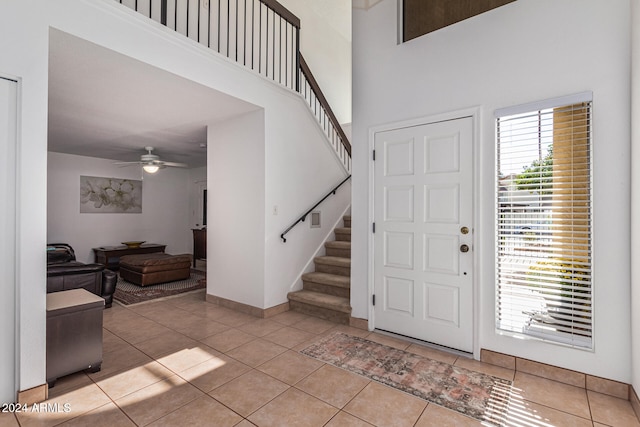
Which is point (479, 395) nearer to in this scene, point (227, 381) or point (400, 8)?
point (227, 381)

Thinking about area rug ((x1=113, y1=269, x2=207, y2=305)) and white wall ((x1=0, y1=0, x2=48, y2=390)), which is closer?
white wall ((x1=0, y1=0, x2=48, y2=390))

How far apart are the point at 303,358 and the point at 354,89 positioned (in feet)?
9.19

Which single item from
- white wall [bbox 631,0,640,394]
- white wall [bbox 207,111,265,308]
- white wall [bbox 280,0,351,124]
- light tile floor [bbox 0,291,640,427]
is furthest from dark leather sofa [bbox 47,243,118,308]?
white wall [bbox 631,0,640,394]

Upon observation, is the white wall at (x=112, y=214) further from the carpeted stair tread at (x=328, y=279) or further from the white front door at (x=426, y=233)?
the white front door at (x=426, y=233)

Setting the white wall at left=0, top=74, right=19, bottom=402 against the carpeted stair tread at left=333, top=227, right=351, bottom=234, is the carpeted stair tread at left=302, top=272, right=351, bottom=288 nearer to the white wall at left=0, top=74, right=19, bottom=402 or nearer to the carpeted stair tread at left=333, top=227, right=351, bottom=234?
the carpeted stair tread at left=333, top=227, right=351, bottom=234

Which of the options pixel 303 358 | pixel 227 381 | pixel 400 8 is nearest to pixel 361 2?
pixel 400 8

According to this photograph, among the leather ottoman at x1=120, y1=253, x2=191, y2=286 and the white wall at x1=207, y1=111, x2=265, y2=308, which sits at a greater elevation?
the white wall at x1=207, y1=111, x2=265, y2=308

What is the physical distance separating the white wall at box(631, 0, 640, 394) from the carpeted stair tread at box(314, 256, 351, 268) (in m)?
2.68

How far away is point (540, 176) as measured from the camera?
244 cm

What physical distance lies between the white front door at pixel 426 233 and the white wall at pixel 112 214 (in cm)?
677

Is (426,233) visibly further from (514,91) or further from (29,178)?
(29,178)

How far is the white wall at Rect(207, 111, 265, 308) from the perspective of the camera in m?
3.91

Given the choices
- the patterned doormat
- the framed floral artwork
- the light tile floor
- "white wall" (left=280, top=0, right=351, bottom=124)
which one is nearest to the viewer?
the light tile floor

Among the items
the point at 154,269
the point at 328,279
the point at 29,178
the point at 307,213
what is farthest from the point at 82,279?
the point at 328,279
